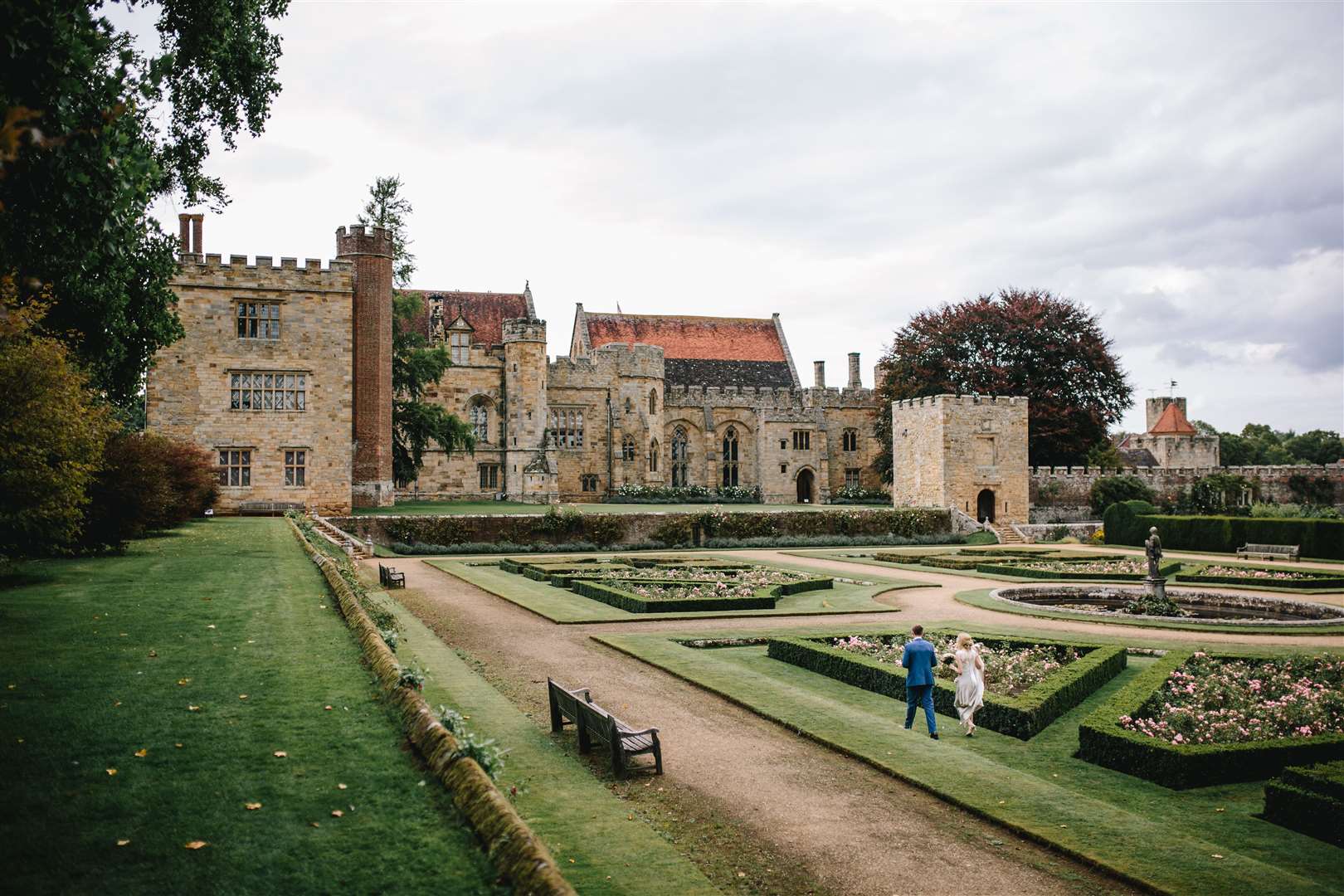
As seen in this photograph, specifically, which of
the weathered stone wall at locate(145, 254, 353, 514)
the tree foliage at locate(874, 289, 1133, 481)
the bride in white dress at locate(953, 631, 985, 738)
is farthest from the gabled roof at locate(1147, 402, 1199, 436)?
the bride in white dress at locate(953, 631, 985, 738)

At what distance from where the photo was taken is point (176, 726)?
7621mm

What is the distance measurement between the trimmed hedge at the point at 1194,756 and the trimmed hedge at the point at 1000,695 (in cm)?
95

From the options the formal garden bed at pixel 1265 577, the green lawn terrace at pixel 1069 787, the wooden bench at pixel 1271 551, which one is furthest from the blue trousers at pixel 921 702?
the wooden bench at pixel 1271 551

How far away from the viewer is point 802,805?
26.4 feet

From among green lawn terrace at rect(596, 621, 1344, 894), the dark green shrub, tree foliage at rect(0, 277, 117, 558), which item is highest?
tree foliage at rect(0, 277, 117, 558)

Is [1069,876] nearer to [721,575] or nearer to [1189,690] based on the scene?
[1189,690]

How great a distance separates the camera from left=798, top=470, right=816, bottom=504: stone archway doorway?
193ft

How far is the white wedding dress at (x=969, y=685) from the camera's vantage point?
34.6 feet

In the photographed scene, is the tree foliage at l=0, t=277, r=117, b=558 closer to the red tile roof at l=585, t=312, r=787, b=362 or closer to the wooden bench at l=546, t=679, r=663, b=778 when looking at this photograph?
the wooden bench at l=546, t=679, r=663, b=778

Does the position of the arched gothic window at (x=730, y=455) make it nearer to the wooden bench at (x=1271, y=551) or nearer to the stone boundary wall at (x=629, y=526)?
the stone boundary wall at (x=629, y=526)

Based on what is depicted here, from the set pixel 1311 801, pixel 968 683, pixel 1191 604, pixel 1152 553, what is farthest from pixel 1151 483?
pixel 1311 801

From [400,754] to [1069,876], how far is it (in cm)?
479

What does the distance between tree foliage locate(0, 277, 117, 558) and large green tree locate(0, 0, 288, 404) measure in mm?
833

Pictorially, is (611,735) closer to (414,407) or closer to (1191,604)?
(1191,604)
